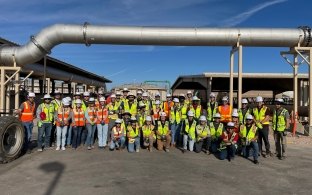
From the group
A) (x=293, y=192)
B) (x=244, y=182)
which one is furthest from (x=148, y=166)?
(x=293, y=192)

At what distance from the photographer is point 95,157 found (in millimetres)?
9164

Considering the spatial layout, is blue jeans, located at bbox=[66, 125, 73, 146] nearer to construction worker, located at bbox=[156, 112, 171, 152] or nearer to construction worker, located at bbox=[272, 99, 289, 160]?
construction worker, located at bbox=[156, 112, 171, 152]

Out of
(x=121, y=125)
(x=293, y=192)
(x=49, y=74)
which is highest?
(x=49, y=74)

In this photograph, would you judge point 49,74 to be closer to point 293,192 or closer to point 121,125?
point 121,125

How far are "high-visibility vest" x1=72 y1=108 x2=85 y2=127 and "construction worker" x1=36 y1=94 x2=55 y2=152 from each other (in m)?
0.71

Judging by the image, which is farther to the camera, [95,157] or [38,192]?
[95,157]

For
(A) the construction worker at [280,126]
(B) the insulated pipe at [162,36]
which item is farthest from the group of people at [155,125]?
(B) the insulated pipe at [162,36]

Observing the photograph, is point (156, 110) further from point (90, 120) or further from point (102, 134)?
point (90, 120)

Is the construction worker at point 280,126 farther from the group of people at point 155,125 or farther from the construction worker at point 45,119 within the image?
the construction worker at point 45,119

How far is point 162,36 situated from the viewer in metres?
13.5

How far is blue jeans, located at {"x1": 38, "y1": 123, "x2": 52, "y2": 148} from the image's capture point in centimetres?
1013

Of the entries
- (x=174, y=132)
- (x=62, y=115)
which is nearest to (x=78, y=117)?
(x=62, y=115)

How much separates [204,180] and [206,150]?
345 centimetres

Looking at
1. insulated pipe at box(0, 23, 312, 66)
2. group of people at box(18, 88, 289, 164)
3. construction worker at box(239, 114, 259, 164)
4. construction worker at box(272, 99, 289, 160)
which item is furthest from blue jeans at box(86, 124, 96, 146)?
construction worker at box(272, 99, 289, 160)
